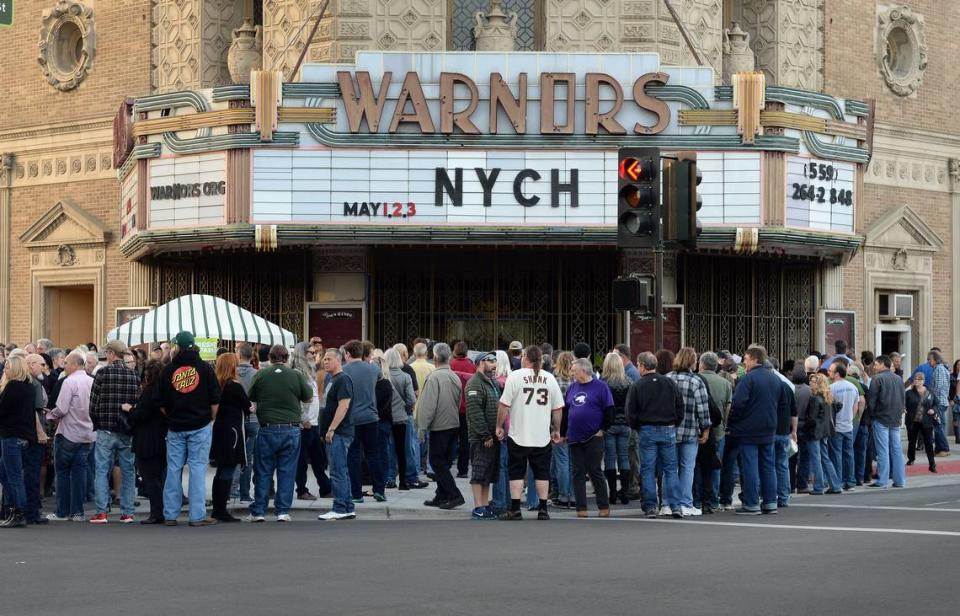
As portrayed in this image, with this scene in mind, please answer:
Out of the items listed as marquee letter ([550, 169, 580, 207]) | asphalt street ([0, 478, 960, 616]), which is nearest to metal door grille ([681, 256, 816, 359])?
marquee letter ([550, 169, 580, 207])

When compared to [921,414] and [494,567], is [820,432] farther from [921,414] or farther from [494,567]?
[494,567]

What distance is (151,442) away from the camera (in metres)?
16.0

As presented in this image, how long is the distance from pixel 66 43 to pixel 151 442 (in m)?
18.5

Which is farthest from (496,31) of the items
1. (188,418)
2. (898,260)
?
(188,418)

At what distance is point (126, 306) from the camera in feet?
99.7

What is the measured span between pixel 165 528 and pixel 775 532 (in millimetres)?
6017

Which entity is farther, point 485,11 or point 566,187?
point 485,11

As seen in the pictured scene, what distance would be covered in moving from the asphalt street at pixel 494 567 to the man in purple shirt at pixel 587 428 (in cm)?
61

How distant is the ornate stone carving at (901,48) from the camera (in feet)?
105

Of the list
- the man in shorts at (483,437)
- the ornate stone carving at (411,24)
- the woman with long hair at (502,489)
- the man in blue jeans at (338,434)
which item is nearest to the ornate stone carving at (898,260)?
the ornate stone carving at (411,24)

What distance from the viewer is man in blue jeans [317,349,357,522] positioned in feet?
53.8

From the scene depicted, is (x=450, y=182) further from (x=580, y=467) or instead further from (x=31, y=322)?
(x=31, y=322)

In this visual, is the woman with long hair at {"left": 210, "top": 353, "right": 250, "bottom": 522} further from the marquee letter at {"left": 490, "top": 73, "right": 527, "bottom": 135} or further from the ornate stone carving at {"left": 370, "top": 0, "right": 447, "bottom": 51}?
the ornate stone carving at {"left": 370, "top": 0, "right": 447, "bottom": 51}

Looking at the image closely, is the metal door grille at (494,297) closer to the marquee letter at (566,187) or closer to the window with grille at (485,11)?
the marquee letter at (566,187)
